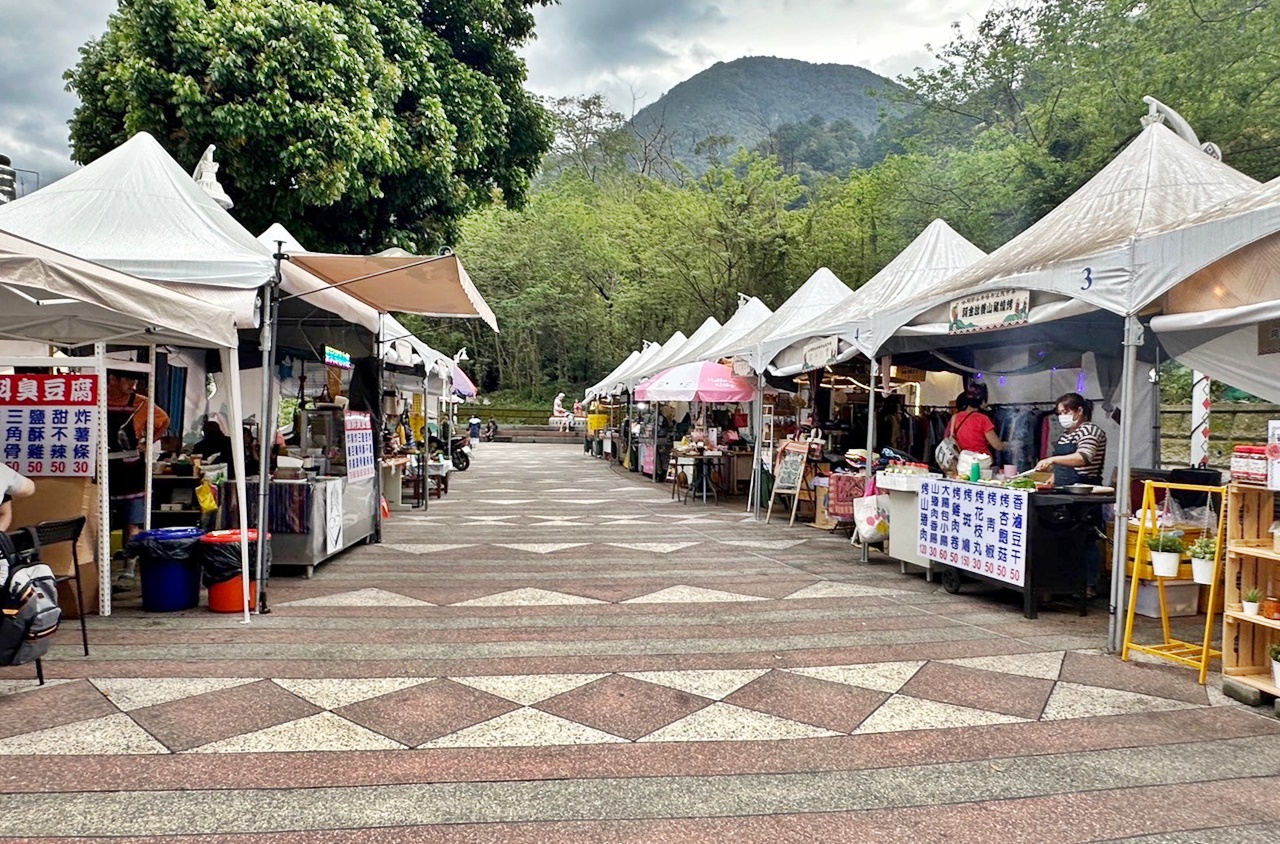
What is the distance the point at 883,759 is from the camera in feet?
11.3

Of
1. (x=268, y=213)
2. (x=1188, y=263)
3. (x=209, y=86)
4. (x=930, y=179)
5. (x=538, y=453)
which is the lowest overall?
(x=538, y=453)

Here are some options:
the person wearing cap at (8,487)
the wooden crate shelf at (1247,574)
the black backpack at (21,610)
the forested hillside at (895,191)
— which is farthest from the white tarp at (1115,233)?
the forested hillside at (895,191)

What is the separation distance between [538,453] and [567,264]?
15.3 metres

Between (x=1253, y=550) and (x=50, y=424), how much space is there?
7593 millimetres

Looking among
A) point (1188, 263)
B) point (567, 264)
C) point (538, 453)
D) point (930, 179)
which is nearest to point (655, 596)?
point (1188, 263)

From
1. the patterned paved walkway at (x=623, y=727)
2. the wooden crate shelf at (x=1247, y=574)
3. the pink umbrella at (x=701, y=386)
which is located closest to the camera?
the patterned paved walkway at (x=623, y=727)

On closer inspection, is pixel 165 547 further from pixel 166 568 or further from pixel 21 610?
pixel 21 610

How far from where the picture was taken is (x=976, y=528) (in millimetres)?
6375

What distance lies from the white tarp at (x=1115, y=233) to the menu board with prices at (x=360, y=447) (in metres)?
5.69

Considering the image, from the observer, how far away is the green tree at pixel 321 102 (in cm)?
997

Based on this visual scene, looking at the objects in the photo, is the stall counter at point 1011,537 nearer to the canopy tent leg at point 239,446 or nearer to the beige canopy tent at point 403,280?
the beige canopy tent at point 403,280

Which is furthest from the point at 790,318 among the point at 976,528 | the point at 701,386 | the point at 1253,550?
the point at 1253,550

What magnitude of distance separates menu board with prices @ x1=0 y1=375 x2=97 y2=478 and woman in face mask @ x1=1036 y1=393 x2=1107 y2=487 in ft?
24.0

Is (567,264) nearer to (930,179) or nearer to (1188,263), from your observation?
(930,179)
